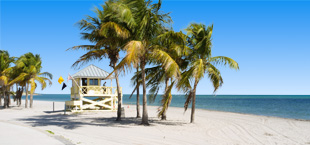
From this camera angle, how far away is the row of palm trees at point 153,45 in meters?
12.9

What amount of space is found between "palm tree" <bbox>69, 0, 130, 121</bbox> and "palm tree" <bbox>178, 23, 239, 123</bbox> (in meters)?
3.52

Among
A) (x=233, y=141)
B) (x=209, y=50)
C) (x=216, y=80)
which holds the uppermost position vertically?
(x=209, y=50)

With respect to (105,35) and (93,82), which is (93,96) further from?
(105,35)

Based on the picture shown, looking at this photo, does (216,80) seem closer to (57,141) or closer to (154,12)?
(154,12)

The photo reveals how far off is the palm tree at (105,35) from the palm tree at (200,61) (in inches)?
138

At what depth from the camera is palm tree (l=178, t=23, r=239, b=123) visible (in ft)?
45.8

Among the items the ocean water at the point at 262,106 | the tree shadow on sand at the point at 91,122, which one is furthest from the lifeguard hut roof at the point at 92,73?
the tree shadow on sand at the point at 91,122

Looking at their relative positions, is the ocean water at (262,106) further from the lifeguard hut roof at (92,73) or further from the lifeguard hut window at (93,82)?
the lifeguard hut window at (93,82)

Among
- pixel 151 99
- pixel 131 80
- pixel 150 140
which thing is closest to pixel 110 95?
pixel 131 80

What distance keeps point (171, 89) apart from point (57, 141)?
298 inches

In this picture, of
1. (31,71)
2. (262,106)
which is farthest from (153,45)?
(262,106)

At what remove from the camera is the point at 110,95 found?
24.1m

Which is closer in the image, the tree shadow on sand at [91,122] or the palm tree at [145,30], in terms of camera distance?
the palm tree at [145,30]

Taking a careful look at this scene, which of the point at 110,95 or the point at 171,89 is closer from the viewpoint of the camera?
the point at 171,89
